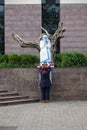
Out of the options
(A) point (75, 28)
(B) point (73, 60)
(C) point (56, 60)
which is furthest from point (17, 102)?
(A) point (75, 28)

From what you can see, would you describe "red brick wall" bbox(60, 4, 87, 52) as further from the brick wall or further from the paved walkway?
the paved walkway

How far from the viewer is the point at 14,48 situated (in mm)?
25188

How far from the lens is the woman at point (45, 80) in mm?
17062

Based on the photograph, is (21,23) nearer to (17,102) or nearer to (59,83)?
(59,83)

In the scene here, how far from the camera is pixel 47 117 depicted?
1233cm

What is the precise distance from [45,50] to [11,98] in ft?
8.99

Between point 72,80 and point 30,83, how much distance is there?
5.99ft

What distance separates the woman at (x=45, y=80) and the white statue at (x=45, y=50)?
709 mm

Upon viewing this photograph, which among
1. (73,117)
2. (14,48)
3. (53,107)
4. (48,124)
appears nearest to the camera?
(48,124)

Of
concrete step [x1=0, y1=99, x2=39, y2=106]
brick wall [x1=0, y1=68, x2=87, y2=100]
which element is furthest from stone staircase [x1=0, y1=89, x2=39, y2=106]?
brick wall [x1=0, y1=68, x2=87, y2=100]

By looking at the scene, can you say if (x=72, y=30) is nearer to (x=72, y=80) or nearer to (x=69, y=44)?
(x=69, y=44)

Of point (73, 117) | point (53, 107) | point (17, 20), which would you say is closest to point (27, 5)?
point (17, 20)

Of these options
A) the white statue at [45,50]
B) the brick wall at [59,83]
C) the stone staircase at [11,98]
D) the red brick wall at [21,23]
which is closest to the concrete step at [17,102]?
the stone staircase at [11,98]

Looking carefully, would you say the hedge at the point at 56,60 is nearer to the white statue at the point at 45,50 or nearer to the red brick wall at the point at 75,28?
the white statue at the point at 45,50
